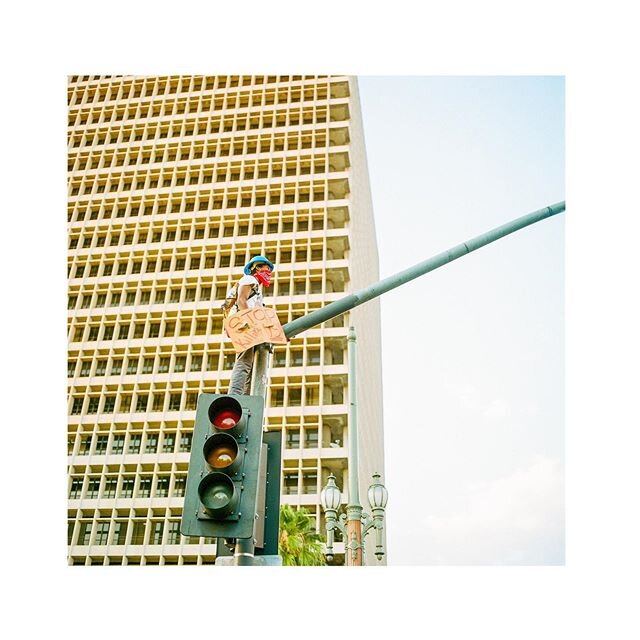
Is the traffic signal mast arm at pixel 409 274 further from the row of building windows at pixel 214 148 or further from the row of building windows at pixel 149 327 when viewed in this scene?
the row of building windows at pixel 214 148

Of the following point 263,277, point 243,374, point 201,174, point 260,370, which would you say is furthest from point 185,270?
point 260,370

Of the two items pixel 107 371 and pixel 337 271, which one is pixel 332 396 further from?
pixel 107 371

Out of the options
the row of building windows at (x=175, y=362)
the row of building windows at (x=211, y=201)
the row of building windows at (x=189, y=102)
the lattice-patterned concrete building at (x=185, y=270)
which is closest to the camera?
the lattice-patterned concrete building at (x=185, y=270)

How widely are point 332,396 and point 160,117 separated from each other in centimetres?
2539

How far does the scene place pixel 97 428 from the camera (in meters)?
40.0

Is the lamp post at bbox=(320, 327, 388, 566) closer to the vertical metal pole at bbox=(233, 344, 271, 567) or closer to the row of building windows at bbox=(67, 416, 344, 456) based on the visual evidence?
the vertical metal pole at bbox=(233, 344, 271, 567)

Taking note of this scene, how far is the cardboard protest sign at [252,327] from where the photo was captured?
168 inches

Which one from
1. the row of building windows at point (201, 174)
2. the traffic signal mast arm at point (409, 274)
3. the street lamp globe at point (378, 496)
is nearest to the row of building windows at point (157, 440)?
the row of building windows at point (201, 174)

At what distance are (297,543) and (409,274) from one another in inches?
825

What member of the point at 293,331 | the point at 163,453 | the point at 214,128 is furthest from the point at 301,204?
the point at 293,331

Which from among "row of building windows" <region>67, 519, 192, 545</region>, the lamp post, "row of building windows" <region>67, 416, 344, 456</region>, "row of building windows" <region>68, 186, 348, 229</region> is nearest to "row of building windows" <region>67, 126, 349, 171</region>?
"row of building windows" <region>68, 186, 348, 229</region>

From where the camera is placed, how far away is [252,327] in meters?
4.30

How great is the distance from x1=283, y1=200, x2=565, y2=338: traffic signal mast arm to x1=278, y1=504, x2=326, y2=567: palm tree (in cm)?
1963

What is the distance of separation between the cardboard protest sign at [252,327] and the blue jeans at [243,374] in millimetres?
154
